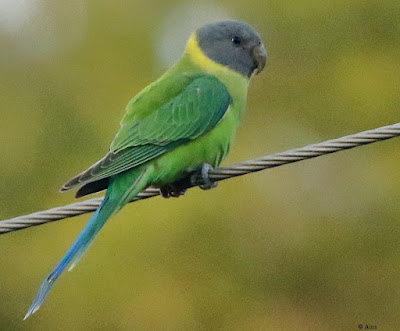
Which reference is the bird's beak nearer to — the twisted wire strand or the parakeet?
the parakeet

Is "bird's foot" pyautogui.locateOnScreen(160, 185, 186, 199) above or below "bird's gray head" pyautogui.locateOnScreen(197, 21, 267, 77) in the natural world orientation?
below

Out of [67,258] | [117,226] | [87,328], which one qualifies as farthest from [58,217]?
[87,328]

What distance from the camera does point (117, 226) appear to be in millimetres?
7648

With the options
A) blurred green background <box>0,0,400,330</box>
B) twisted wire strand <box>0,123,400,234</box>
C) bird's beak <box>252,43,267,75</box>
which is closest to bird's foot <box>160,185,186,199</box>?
twisted wire strand <box>0,123,400,234</box>

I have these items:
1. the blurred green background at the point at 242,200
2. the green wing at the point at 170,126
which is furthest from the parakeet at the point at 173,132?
the blurred green background at the point at 242,200

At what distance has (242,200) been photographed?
8.00m

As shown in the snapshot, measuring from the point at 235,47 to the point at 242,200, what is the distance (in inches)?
113

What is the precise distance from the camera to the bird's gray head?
521 centimetres

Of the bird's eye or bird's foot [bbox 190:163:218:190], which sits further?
the bird's eye

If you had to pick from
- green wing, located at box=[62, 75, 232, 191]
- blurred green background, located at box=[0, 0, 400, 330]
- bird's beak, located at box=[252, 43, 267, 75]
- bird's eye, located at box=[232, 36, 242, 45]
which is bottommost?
blurred green background, located at box=[0, 0, 400, 330]

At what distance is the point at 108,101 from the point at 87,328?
2.20 metres

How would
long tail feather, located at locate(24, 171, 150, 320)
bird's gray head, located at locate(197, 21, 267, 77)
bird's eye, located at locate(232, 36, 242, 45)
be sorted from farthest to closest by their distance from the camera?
bird's eye, located at locate(232, 36, 242, 45)
bird's gray head, located at locate(197, 21, 267, 77)
long tail feather, located at locate(24, 171, 150, 320)

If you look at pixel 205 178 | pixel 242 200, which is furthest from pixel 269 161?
pixel 242 200

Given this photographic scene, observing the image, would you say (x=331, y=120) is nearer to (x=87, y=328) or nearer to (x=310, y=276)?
(x=310, y=276)
